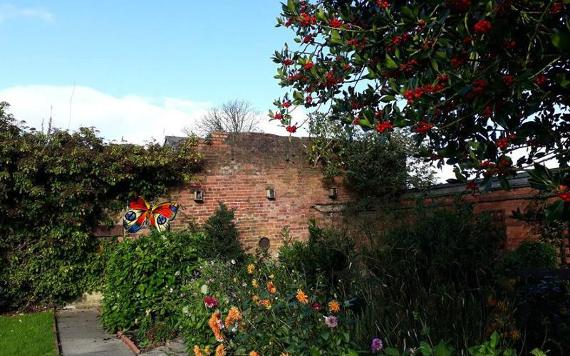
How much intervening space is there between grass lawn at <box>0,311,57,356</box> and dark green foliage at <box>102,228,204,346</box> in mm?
902

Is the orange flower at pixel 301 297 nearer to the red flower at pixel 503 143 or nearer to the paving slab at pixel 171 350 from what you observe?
the red flower at pixel 503 143

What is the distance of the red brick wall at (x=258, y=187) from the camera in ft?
39.3

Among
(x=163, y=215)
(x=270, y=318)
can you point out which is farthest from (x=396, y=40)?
(x=163, y=215)

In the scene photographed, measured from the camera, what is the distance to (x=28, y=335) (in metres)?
7.16

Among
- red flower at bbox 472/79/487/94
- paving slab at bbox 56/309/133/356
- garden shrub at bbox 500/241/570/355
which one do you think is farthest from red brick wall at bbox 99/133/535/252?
red flower at bbox 472/79/487/94

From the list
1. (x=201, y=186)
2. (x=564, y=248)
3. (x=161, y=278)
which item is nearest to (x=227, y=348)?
(x=161, y=278)

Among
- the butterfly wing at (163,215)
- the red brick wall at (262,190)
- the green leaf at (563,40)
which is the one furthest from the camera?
the red brick wall at (262,190)

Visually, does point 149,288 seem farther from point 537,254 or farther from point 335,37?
point 537,254

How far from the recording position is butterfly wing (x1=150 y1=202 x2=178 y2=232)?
11195 millimetres

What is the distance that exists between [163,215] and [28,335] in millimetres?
4489

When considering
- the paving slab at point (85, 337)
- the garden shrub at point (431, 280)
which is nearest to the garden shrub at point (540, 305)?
the garden shrub at point (431, 280)

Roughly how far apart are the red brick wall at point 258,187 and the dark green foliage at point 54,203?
4.99ft

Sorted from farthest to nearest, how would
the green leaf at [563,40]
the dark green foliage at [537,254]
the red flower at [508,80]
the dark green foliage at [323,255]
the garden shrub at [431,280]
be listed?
the dark green foliage at [537,254], the dark green foliage at [323,255], the garden shrub at [431,280], the red flower at [508,80], the green leaf at [563,40]

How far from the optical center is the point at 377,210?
1270 centimetres
